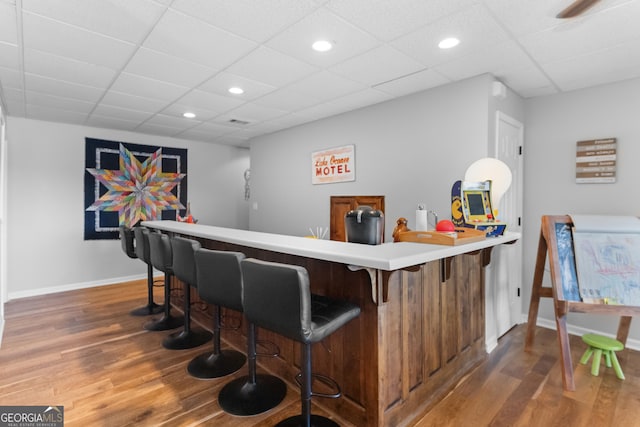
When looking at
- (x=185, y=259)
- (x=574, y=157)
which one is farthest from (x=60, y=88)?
(x=574, y=157)

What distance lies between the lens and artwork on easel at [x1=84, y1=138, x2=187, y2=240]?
4996mm

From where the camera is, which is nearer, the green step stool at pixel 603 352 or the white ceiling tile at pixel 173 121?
the green step stool at pixel 603 352

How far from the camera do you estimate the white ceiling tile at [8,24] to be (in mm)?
1950

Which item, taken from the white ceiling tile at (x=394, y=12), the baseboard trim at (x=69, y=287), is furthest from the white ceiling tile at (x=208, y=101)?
the baseboard trim at (x=69, y=287)

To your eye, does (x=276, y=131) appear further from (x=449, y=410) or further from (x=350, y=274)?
(x=449, y=410)

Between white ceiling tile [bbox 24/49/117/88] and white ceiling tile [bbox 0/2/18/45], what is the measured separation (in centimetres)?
18

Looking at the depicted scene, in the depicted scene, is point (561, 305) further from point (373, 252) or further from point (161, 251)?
point (161, 251)

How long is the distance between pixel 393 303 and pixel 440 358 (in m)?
0.72

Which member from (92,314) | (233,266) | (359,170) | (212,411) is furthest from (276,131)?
(212,411)

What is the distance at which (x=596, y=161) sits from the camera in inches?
124

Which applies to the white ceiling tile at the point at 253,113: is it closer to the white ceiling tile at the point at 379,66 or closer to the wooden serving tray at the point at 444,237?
the white ceiling tile at the point at 379,66

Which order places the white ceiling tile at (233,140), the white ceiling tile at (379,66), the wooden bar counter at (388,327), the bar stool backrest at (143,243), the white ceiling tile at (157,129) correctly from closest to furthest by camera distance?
the wooden bar counter at (388,327), the white ceiling tile at (379,66), the bar stool backrest at (143,243), the white ceiling tile at (157,129), the white ceiling tile at (233,140)

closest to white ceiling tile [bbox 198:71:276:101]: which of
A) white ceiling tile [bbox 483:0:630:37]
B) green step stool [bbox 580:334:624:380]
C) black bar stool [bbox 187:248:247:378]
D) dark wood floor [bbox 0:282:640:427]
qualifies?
black bar stool [bbox 187:248:247:378]

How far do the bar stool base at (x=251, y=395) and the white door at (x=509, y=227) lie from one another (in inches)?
80.9
